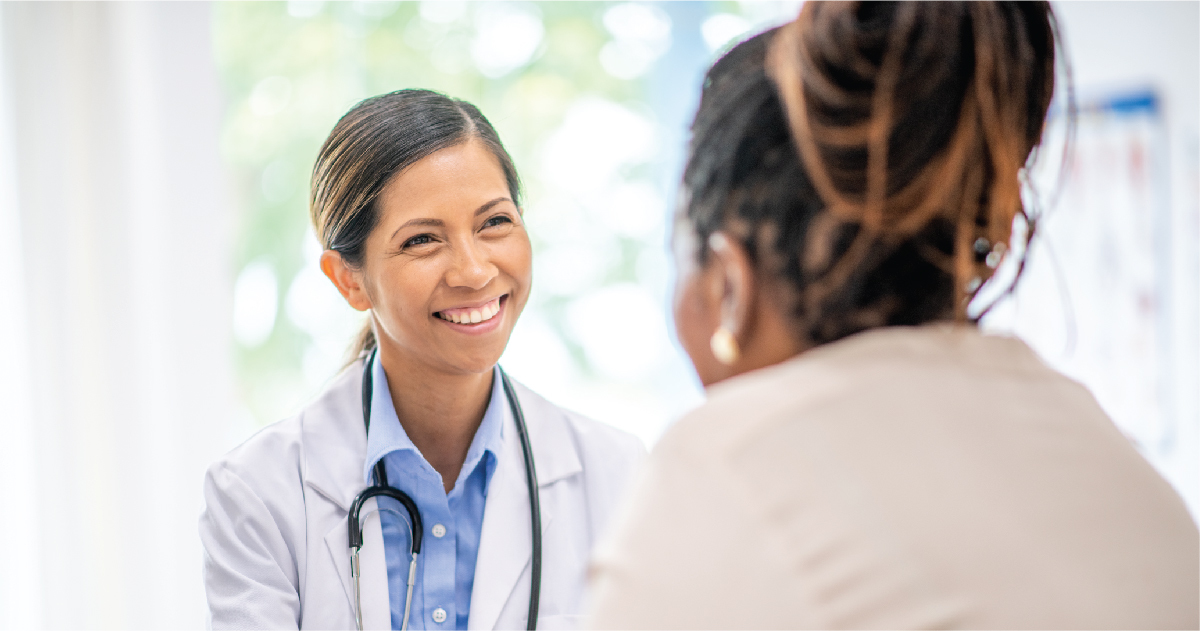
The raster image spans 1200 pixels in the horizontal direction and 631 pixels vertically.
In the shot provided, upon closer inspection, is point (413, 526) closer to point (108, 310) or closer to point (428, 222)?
point (428, 222)

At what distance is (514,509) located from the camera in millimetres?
1393

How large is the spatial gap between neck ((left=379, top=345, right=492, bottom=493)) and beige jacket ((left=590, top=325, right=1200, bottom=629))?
931 millimetres

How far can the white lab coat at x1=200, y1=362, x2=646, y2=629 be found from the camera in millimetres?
1264

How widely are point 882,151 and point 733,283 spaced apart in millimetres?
140

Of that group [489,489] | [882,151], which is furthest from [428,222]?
[882,151]

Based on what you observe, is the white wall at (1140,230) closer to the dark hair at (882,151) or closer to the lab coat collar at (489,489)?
the lab coat collar at (489,489)

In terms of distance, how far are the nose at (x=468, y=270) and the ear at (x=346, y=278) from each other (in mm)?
164

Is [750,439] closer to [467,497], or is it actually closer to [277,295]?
[467,497]

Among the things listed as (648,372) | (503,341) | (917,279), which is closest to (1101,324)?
(648,372)

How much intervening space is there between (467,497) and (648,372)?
1.77 metres

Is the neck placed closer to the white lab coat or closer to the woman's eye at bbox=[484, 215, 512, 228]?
the white lab coat

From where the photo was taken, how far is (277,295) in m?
2.77

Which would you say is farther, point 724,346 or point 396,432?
point 396,432

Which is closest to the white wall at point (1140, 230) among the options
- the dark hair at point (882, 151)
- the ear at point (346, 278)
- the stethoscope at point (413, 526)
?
the stethoscope at point (413, 526)
